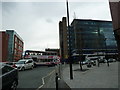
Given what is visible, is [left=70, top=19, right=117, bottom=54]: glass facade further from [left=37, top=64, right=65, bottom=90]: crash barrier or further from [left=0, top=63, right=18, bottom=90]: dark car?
[left=0, top=63, right=18, bottom=90]: dark car

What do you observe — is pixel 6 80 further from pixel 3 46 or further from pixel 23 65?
pixel 3 46

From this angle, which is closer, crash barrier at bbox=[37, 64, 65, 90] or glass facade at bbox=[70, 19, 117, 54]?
crash barrier at bbox=[37, 64, 65, 90]

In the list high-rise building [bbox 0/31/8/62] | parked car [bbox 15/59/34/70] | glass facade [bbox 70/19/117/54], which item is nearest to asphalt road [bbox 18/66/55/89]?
parked car [bbox 15/59/34/70]

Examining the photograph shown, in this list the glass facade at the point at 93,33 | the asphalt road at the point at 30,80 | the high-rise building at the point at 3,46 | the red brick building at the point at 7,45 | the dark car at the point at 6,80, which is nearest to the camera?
the dark car at the point at 6,80

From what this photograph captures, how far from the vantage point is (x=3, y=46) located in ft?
176

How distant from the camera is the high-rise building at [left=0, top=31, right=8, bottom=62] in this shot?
52.4 m

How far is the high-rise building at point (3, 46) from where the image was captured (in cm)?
5241

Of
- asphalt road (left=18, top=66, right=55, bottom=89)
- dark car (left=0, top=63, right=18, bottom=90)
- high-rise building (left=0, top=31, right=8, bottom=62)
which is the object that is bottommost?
asphalt road (left=18, top=66, right=55, bottom=89)

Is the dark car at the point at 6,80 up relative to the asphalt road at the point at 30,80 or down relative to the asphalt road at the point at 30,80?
up

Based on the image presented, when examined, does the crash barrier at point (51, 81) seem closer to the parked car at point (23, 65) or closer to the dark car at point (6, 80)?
the dark car at point (6, 80)

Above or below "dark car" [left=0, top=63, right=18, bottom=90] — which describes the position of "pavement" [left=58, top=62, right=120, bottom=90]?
below

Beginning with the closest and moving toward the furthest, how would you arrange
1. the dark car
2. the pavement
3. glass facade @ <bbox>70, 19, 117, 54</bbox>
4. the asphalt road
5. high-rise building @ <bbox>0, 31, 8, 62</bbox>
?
the dark car < the pavement < the asphalt road < high-rise building @ <bbox>0, 31, 8, 62</bbox> < glass facade @ <bbox>70, 19, 117, 54</bbox>

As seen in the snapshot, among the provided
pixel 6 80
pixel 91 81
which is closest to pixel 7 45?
pixel 91 81

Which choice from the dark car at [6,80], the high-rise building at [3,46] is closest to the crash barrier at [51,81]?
the dark car at [6,80]
